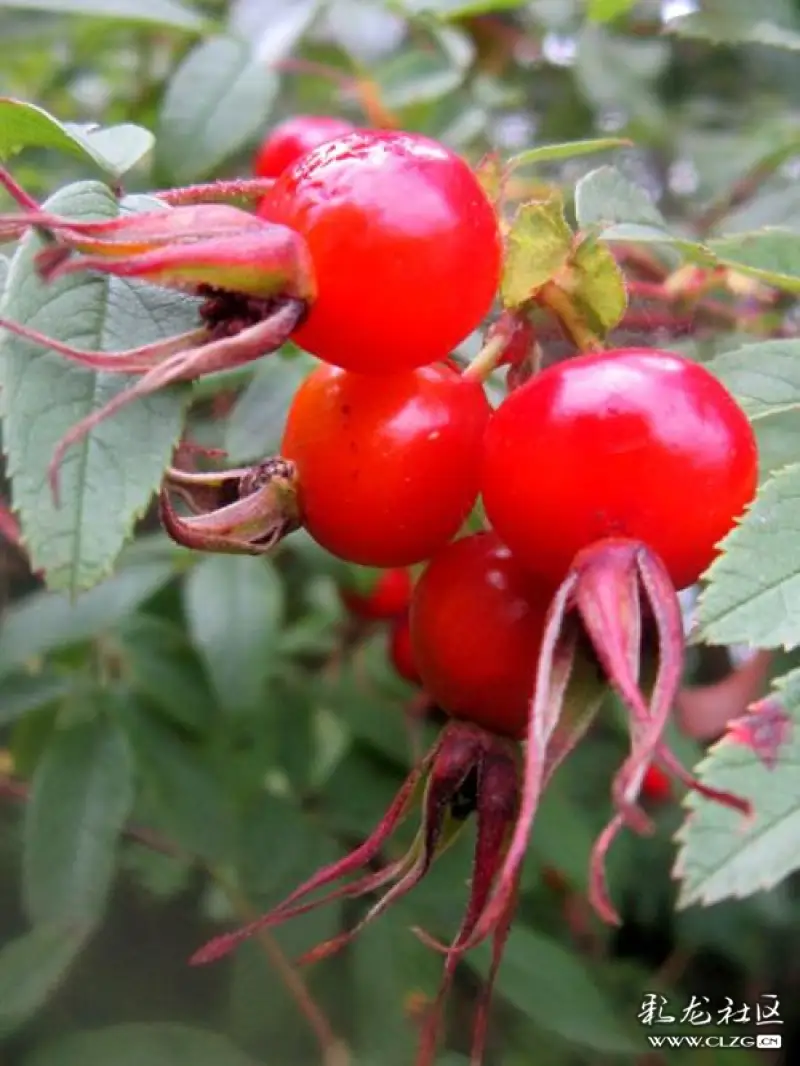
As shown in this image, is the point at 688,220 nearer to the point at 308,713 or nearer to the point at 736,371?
the point at 308,713

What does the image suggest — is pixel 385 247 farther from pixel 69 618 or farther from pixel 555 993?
pixel 555 993

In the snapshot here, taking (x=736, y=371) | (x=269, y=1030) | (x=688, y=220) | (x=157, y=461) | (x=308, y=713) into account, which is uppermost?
(x=157, y=461)

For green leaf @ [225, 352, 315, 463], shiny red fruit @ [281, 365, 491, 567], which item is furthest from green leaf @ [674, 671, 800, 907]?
green leaf @ [225, 352, 315, 463]

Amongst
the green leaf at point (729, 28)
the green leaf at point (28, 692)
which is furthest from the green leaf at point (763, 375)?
the green leaf at point (28, 692)

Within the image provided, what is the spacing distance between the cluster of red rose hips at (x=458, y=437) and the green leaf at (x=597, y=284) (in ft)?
0.25

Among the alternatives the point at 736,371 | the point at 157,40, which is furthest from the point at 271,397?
the point at 157,40

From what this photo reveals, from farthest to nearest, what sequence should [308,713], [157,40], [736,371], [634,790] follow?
[157,40], [308,713], [736,371], [634,790]

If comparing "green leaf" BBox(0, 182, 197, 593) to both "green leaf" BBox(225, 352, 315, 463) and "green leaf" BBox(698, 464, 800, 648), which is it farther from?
"green leaf" BBox(225, 352, 315, 463)

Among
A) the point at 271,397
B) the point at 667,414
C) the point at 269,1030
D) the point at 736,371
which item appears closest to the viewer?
the point at 667,414

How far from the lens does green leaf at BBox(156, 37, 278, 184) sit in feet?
5.49

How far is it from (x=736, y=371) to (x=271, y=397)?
612 millimetres

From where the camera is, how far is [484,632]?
32.3 inches

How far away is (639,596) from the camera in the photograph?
73 cm

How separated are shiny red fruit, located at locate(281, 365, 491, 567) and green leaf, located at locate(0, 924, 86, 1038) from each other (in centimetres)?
119
